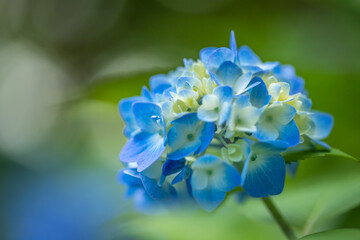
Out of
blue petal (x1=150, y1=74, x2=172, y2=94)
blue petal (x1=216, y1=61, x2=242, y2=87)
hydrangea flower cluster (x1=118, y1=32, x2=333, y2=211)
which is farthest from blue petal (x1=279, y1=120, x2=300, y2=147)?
blue petal (x1=150, y1=74, x2=172, y2=94)

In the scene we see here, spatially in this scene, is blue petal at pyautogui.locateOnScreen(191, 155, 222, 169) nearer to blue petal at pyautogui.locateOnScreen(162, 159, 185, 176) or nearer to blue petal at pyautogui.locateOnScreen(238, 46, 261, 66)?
blue petal at pyautogui.locateOnScreen(162, 159, 185, 176)

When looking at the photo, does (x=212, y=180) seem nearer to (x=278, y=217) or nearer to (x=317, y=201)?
(x=278, y=217)

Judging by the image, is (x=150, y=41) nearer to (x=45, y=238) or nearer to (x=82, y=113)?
(x=82, y=113)

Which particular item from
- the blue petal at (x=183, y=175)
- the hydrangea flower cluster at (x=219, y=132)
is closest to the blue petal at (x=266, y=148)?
the hydrangea flower cluster at (x=219, y=132)

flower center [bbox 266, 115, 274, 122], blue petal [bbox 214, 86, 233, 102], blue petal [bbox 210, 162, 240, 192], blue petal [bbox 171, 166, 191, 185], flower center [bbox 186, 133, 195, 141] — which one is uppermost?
blue petal [bbox 214, 86, 233, 102]

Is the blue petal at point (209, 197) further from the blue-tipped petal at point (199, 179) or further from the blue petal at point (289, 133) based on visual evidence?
the blue petal at point (289, 133)

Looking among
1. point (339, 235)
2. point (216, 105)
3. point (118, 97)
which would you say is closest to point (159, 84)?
point (216, 105)
